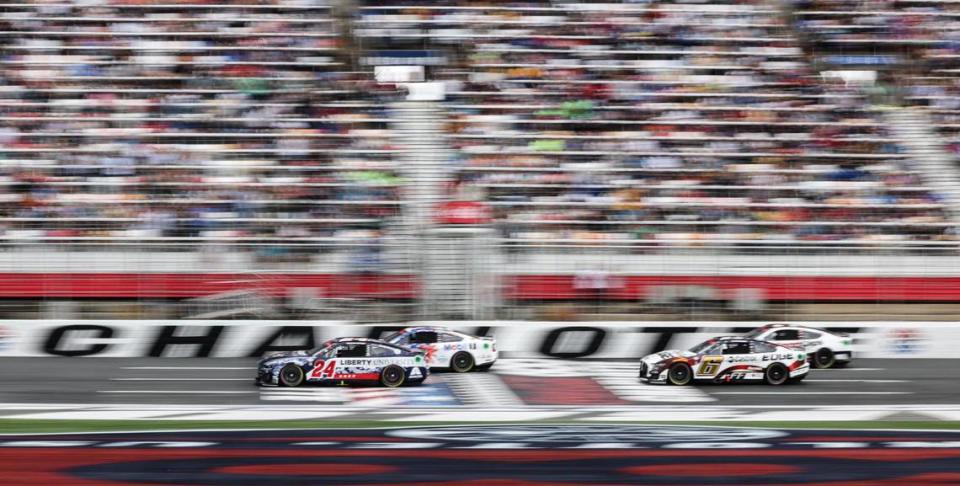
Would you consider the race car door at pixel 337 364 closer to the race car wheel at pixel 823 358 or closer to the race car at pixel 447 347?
the race car at pixel 447 347

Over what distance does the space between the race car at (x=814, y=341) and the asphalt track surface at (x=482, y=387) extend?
0.28m

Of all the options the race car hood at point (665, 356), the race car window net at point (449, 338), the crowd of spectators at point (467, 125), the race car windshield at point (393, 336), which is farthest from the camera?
the crowd of spectators at point (467, 125)

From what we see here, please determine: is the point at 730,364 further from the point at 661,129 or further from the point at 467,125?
the point at 467,125

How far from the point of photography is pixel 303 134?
2684 centimetres

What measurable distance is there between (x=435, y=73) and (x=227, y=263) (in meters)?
6.97

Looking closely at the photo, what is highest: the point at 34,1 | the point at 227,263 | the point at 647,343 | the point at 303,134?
the point at 34,1

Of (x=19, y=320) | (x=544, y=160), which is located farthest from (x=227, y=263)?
(x=544, y=160)

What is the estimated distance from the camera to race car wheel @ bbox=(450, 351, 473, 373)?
21.6 m

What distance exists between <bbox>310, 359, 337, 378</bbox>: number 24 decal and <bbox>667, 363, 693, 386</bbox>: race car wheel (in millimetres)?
5123

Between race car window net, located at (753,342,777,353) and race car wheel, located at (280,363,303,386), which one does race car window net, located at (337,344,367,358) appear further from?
race car window net, located at (753,342,777,353)

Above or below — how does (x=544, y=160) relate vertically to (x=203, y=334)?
above

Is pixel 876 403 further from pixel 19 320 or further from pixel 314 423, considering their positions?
pixel 19 320

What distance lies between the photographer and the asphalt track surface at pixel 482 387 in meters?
18.6

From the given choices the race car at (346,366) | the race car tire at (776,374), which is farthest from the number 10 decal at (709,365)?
the race car at (346,366)
